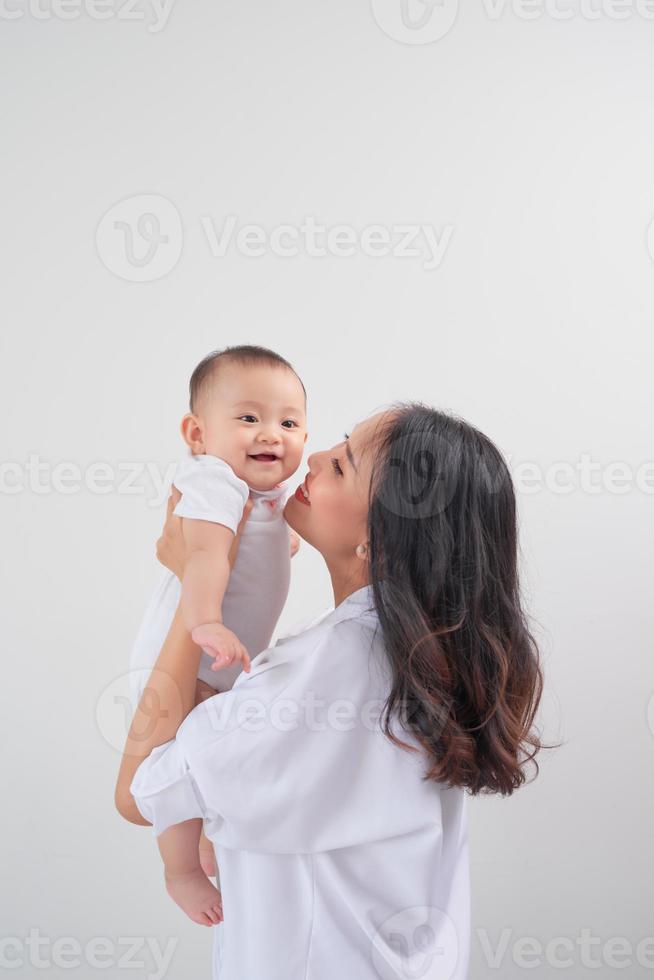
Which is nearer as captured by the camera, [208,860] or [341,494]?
[341,494]

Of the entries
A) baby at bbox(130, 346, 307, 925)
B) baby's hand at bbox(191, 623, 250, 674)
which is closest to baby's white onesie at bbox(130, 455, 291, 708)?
baby at bbox(130, 346, 307, 925)

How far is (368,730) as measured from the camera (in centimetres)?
116

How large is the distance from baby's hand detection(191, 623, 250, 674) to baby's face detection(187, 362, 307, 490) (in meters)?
0.28

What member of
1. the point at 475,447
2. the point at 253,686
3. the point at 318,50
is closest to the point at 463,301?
the point at 318,50

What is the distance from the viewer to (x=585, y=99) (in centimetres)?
231

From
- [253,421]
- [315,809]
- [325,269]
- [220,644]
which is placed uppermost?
[325,269]

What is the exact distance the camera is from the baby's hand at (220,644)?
3.80 feet

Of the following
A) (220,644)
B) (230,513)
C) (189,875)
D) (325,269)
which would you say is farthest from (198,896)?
(325,269)

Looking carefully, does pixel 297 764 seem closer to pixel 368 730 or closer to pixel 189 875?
pixel 368 730

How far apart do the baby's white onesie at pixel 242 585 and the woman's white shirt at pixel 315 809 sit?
7.8 inches

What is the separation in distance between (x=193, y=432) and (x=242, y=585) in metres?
0.25

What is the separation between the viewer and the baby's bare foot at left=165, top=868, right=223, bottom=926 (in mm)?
1316

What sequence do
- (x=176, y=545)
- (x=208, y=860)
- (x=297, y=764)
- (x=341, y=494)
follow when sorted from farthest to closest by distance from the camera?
(x=208, y=860), (x=176, y=545), (x=341, y=494), (x=297, y=764)

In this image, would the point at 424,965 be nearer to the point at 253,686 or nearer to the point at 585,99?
the point at 253,686
